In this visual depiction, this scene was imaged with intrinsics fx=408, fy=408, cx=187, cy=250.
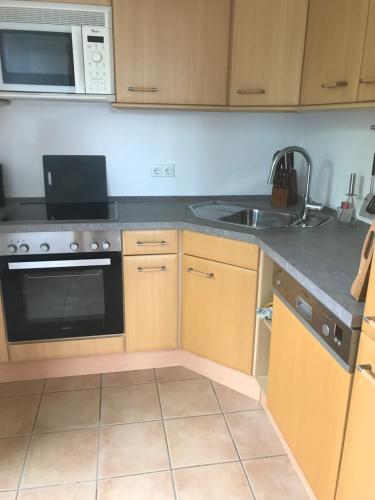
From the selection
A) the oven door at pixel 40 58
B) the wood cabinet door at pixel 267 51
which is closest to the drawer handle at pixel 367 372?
the wood cabinet door at pixel 267 51

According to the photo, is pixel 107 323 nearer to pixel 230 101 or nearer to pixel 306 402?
pixel 306 402

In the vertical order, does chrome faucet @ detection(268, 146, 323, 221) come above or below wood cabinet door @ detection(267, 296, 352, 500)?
above

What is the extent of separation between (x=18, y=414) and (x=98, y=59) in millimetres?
1751

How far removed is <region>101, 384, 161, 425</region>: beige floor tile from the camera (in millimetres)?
1940

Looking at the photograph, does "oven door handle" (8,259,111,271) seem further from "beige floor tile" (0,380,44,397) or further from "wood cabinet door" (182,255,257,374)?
"beige floor tile" (0,380,44,397)

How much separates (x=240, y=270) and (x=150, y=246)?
480 mm

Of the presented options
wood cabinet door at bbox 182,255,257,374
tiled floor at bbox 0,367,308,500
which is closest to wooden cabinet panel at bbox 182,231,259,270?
wood cabinet door at bbox 182,255,257,374

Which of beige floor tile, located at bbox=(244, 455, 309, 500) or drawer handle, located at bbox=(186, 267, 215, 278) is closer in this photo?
beige floor tile, located at bbox=(244, 455, 309, 500)

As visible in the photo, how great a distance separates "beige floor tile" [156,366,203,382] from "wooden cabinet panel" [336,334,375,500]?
1166 millimetres

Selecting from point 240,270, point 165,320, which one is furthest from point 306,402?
point 165,320

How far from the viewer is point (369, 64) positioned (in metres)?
1.52

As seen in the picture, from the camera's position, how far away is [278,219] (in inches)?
92.7

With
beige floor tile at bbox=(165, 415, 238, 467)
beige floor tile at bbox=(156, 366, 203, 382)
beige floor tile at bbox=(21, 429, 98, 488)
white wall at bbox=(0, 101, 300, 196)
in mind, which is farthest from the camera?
white wall at bbox=(0, 101, 300, 196)

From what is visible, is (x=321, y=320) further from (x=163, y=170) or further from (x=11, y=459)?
(x=163, y=170)
